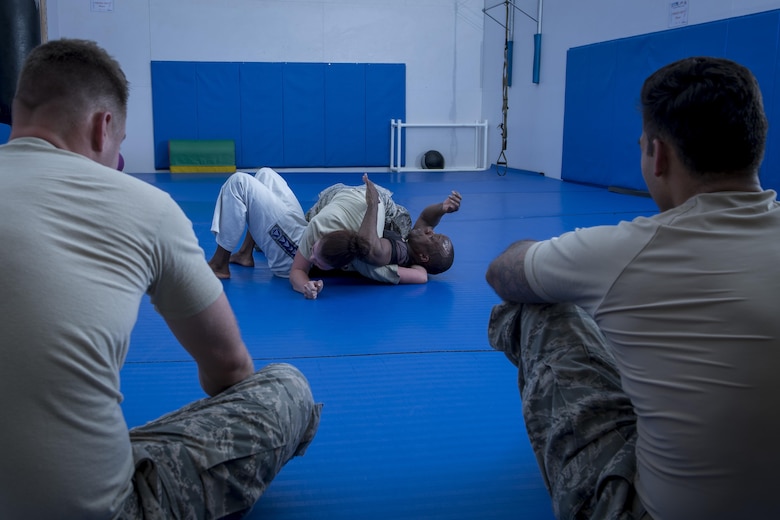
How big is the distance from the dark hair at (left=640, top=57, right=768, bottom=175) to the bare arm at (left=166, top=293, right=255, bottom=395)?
2.97 feet

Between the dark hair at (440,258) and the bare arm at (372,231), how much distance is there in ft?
1.06

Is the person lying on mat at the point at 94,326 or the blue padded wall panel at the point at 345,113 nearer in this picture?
the person lying on mat at the point at 94,326

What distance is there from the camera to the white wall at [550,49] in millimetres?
8312

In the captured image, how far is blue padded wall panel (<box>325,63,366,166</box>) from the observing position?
1227 centimetres

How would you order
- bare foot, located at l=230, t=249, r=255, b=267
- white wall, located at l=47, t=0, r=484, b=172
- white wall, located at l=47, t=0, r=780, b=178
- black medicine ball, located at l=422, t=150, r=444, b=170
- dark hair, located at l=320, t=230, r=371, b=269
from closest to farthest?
dark hair, located at l=320, t=230, r=371, b=269 < bare foot, located at l=230, t=249, r=255, b=267 < white wall, located at l=47, t=0, r=780, b=178 < white wall, located at l=47, t=0, r=484, b=172 < black medicine ball, located at l=422, t=150, r=444, b=170

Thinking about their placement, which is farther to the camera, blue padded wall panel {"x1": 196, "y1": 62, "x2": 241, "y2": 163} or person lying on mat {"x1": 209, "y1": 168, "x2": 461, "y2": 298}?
blue padded wall panel {"x1": 196, "y1": 62, "x2": 241, "y2": 163}

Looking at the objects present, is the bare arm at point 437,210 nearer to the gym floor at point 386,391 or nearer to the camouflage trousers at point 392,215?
the camouflage trousers at point 392,215

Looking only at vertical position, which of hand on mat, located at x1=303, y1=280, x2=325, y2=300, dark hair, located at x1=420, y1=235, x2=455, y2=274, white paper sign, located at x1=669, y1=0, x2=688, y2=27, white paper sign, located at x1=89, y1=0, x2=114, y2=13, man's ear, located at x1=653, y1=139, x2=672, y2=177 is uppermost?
white paper sign, located at x1=89, y1=0, x2=114, y2=13

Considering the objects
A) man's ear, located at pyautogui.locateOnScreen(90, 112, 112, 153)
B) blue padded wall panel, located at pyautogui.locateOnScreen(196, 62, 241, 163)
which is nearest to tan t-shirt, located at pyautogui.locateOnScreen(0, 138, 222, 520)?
man's ear, located at pyautogui.locateOnScreen(90, 112, 112, 153)

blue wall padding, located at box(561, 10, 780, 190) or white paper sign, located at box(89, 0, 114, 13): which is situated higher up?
white paper sign, located at box(89, 0, 114, 13)

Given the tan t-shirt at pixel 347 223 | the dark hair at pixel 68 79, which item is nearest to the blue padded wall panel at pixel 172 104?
the tan t-shirt at pixel 347 223

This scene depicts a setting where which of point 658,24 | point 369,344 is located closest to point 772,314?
point 369,344

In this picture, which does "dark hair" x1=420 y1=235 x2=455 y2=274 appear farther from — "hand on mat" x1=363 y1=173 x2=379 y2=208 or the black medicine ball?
the black medicine ball

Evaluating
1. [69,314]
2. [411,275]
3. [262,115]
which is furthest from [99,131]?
[262,115]
